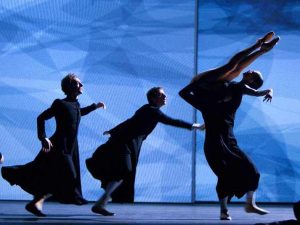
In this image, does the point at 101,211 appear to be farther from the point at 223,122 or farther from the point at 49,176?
the point at 223,122

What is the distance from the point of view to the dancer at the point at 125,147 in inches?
241

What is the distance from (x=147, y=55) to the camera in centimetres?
843

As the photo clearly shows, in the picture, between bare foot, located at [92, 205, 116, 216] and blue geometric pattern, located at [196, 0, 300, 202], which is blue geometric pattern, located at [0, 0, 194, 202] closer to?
blue geometric pattern, located at [196, 0, 300, 202]

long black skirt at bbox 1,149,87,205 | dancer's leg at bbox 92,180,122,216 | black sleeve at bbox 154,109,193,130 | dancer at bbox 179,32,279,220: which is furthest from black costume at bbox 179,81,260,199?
long black skirt at bbox 1,149,87,205

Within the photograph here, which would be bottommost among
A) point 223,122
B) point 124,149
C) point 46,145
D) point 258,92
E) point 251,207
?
point 251,207

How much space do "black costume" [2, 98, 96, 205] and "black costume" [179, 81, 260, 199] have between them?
949 mm

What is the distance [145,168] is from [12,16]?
2266mm

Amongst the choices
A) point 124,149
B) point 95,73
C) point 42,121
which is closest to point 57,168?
point 42,121

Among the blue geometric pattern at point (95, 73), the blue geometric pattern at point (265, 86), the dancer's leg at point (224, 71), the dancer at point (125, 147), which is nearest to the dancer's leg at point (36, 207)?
the dancer at point (125, 147)

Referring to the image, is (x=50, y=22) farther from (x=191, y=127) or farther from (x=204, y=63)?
(x=191, y=127)

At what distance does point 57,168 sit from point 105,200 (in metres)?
0.46

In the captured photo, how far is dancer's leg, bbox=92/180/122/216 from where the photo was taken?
5.96m

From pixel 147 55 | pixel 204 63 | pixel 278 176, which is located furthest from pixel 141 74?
pixel 278 176

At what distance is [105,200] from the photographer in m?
6.01
